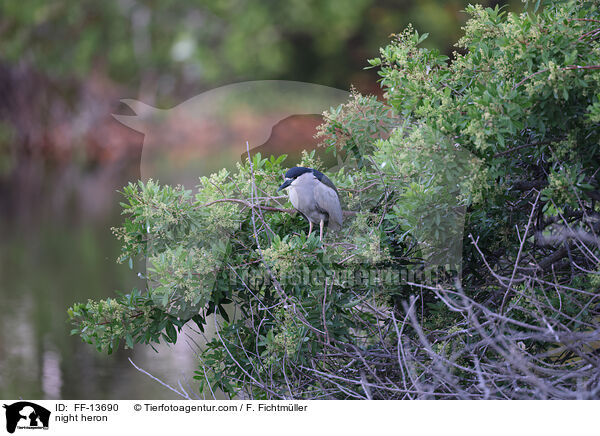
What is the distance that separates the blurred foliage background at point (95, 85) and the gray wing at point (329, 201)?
3508 mm

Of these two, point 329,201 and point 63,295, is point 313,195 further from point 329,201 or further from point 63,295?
point 63,295

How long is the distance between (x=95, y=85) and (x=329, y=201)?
32.5 feet

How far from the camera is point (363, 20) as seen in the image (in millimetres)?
9703

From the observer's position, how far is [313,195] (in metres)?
2.18

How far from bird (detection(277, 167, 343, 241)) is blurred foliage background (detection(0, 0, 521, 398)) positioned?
350cm
